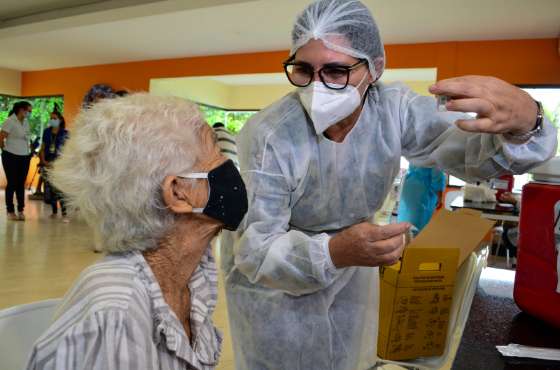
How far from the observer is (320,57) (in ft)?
4.45

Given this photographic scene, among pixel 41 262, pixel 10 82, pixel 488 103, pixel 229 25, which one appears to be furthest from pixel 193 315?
pixel 10 82

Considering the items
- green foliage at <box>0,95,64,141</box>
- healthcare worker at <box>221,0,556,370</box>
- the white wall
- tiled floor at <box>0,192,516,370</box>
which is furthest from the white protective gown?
the white wall

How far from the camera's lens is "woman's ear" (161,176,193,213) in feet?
3.15

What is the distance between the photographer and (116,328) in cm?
77

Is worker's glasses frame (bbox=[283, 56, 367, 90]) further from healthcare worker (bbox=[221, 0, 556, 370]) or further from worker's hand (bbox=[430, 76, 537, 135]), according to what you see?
worker's hand (bbox=[430, 76, 537, 135])

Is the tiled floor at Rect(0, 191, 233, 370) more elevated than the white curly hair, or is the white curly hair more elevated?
the white curly hair

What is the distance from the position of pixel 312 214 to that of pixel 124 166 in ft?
2.10

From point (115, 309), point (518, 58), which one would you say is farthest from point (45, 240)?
point (518, 58)

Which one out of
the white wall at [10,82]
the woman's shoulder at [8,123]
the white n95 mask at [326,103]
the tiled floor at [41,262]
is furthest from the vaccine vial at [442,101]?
the white wall at [10,82]

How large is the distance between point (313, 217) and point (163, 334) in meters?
0.63

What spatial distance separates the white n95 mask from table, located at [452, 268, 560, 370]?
0.64 metres

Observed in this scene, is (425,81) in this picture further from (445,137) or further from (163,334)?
(163,334)

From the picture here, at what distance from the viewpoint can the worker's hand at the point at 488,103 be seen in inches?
36.2

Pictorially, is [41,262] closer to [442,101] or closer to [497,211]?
[497,211]
